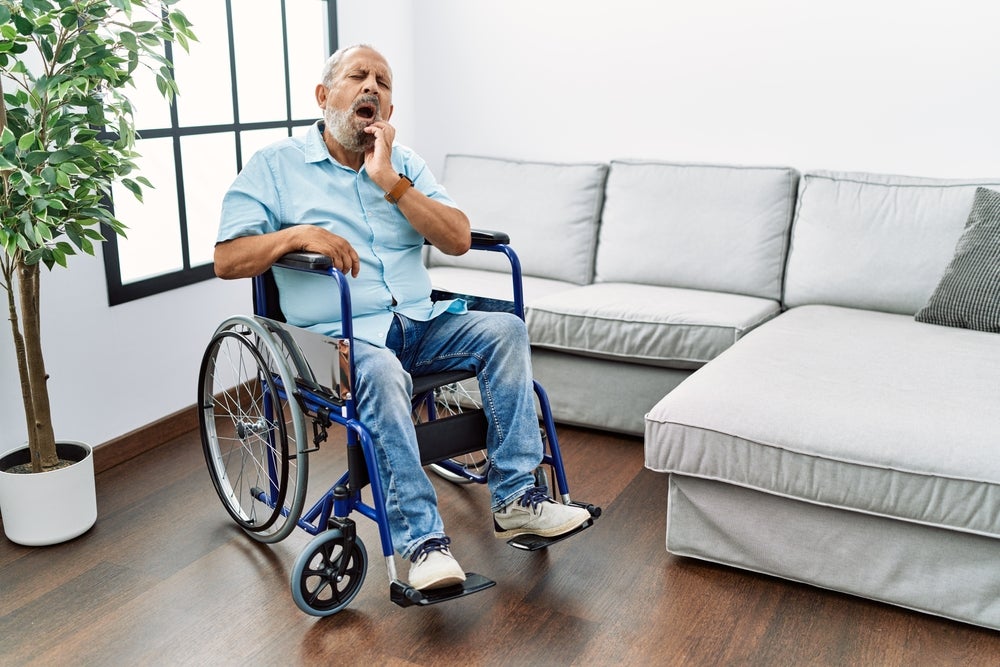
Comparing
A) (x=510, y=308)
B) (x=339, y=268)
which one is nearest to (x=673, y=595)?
(x=510, y=308)

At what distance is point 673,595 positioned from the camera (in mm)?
2047

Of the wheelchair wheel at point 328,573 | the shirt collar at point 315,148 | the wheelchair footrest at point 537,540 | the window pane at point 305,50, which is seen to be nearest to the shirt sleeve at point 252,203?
the shirt collar at point 315,148

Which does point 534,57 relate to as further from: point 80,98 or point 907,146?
point 80,98

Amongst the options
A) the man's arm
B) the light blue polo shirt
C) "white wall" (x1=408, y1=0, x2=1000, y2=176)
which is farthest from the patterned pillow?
the man's arm

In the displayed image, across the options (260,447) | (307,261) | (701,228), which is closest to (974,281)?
(701,228)

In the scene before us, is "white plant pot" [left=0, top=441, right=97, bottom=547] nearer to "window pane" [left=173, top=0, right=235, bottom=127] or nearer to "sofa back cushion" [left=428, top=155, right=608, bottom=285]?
"window pane" [left=173, top=0, right=235, bottom=127]

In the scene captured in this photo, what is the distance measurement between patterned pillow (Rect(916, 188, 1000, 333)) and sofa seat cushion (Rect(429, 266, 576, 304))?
1180 mm

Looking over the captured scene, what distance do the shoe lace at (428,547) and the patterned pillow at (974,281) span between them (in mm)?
1635

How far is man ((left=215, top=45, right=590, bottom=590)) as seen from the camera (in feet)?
6.42

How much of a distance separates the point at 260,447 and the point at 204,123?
1068 mm

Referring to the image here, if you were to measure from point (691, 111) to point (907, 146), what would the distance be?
75 cm

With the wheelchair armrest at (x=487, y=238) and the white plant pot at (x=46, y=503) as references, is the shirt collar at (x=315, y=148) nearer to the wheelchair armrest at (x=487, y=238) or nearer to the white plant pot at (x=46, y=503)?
the wheelchair armrest at (x=487, y=238)

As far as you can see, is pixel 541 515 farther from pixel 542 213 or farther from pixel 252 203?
pixel 542 213

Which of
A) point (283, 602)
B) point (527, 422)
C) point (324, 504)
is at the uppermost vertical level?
point (527, 422)
